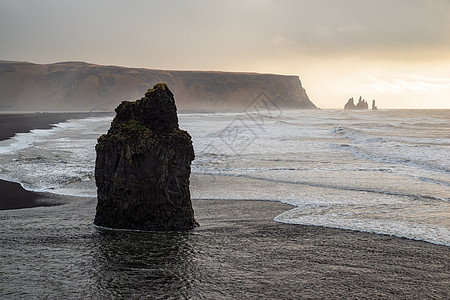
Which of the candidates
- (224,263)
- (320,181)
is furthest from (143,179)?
(320,181)

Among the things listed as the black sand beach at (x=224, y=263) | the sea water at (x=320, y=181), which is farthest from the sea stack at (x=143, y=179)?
the sea water at (x=320, y=181)

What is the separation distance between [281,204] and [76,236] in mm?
4950

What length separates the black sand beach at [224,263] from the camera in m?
5.18

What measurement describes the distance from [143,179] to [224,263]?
8.50 ft

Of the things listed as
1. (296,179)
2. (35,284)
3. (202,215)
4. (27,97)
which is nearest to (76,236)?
(35,284)

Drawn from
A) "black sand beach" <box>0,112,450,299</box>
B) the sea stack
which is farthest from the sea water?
the sea stack

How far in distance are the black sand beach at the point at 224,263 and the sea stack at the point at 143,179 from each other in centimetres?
34

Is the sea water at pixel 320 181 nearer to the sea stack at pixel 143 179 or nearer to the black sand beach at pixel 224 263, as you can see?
the black sand beach at pixel 224 263

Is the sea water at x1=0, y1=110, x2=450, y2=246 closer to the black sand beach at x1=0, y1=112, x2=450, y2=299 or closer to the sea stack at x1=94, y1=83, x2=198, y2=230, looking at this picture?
the black sand beach at x1=0, y1=112, x2=450, y2=299

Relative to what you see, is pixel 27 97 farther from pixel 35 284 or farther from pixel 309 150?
pixel 35 284

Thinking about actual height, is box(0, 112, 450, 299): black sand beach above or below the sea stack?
below

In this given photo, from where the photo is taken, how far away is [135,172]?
8.04 metres

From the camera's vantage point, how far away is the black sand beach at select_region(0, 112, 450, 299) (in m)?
5.18

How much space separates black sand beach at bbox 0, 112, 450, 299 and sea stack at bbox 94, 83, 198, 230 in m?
0.34
